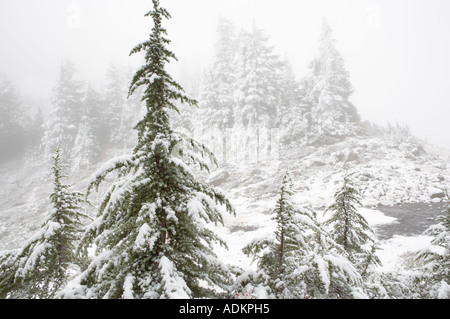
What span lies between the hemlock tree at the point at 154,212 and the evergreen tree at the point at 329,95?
31.8 metres

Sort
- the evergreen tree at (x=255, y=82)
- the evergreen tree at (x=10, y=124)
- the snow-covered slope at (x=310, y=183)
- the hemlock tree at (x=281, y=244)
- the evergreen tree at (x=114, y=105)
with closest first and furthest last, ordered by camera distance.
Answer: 1. the hemlock tree at (x=281, y=244)
2. the snow-covered slope at (x=310, y=183)
3. the evergreen tree at (x=255, y=82)
4. the evergreen tree at (x=114, y=105)
5. the evergreen tree at (x=10, y=124)

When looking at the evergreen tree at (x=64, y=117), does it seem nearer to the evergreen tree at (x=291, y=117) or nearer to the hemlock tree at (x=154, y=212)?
the evergreen tree at (x=291, y=117)

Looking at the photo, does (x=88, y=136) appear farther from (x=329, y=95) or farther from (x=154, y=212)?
(x=154, y=212)

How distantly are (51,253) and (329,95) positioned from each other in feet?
119

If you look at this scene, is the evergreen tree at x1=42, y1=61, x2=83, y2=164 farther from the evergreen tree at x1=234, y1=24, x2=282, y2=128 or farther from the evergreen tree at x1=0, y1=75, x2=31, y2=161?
the evergreen tree at x1=234, y1=24, x2=282, y2=128

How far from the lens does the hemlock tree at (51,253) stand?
5676 mm

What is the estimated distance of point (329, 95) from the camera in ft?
111

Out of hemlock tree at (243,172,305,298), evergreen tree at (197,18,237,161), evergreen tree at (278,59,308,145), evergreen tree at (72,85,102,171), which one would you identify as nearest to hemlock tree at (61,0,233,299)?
hemlock tree at (243,172,305,298)

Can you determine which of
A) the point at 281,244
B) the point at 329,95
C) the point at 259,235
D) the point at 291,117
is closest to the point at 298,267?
the point at 281,244

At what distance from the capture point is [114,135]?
154 feet

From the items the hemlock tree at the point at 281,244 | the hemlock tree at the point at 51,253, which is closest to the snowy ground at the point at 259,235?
the hemlock tree at the point at 281,244

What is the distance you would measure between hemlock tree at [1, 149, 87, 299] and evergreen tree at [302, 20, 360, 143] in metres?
32.1
